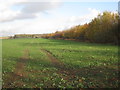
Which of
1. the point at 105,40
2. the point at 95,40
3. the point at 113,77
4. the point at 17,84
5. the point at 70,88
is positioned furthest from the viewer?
the point at 95,40

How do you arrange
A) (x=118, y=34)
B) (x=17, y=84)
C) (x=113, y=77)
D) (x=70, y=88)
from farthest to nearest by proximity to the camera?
1. (x=118, y=34)
2. (x=113, y=77)
3. (x=17, y=84)
4. (x=70, y=88)

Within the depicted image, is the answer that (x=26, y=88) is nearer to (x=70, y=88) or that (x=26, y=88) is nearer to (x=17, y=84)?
(x=17, y=84)

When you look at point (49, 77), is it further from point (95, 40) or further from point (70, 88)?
point (95, 40)

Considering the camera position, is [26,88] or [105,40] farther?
[105,40]

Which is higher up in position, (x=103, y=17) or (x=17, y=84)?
(x=103, y=17)

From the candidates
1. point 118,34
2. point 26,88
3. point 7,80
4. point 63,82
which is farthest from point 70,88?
point 118,34

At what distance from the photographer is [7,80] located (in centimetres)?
1580

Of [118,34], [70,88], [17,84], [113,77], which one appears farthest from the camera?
[118,34]

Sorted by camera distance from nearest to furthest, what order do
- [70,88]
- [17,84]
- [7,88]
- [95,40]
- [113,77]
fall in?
[70,88]
[7,88]
[17,84]
[113,77]
[95,40]

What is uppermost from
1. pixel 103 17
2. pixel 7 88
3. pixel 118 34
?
pixel 103 17

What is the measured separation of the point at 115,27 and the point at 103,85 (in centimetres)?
6380

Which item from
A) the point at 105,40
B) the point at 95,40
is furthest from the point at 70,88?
the point at 95,40

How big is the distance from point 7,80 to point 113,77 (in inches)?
358

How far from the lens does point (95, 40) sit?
8581 cm
